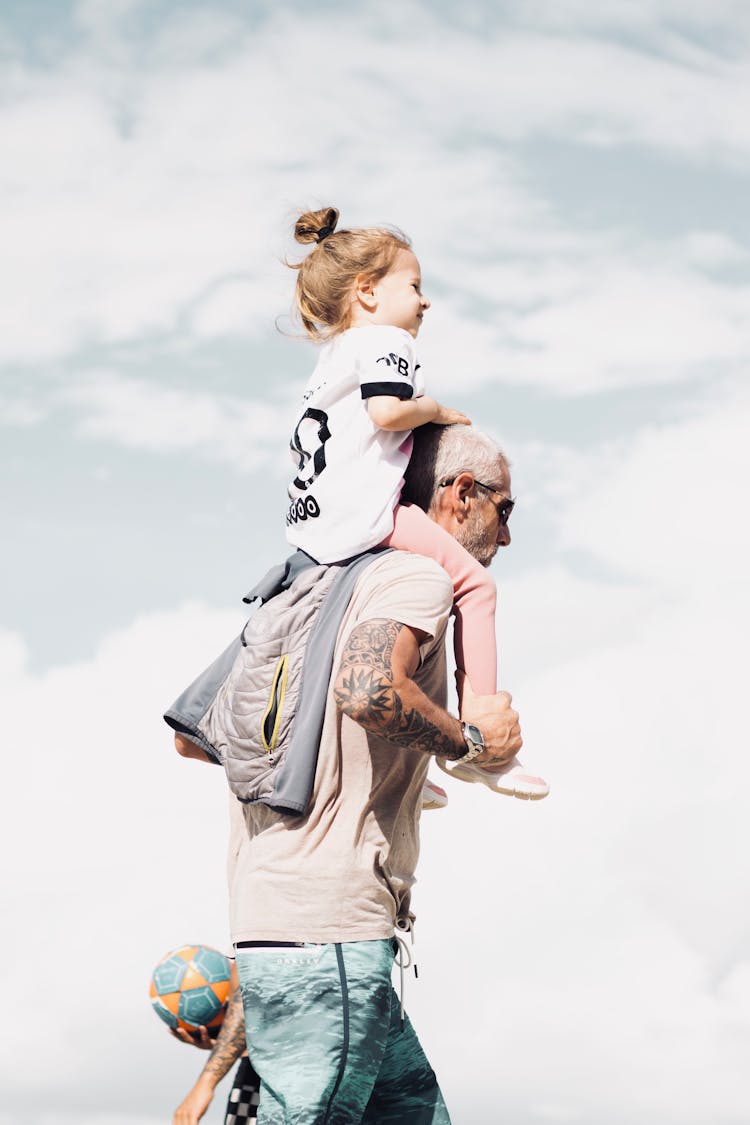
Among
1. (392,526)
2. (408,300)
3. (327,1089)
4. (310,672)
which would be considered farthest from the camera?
(408,300)

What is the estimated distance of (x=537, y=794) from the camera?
15.0 feet

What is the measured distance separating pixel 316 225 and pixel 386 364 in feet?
2.95

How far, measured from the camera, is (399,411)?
4.49m

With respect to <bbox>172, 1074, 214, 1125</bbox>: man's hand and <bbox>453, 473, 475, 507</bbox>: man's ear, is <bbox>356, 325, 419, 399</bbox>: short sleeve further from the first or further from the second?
<bbox>172, 1074, 214, 1125</bbox>: man's hand

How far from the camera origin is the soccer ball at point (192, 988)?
7070 millimetres

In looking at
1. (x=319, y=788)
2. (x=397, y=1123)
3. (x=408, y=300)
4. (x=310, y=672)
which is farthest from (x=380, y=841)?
(x=408, y=300)

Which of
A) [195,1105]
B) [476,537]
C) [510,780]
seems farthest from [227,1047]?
[476,537]

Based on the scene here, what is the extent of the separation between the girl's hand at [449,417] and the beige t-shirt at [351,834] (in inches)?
25.4

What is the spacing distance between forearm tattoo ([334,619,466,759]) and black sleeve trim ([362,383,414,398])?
903mm

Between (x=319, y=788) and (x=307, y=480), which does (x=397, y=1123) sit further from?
(x=307, y=480)

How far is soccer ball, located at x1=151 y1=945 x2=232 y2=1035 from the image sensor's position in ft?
23.2

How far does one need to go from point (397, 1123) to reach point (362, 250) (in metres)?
2.90

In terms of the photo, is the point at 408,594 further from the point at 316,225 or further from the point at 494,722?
the point at 316,225

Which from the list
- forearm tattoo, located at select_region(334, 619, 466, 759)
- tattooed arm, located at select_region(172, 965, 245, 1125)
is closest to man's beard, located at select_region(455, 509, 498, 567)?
forearm tattoo, located at select_region(334, 619, 466, 759)
